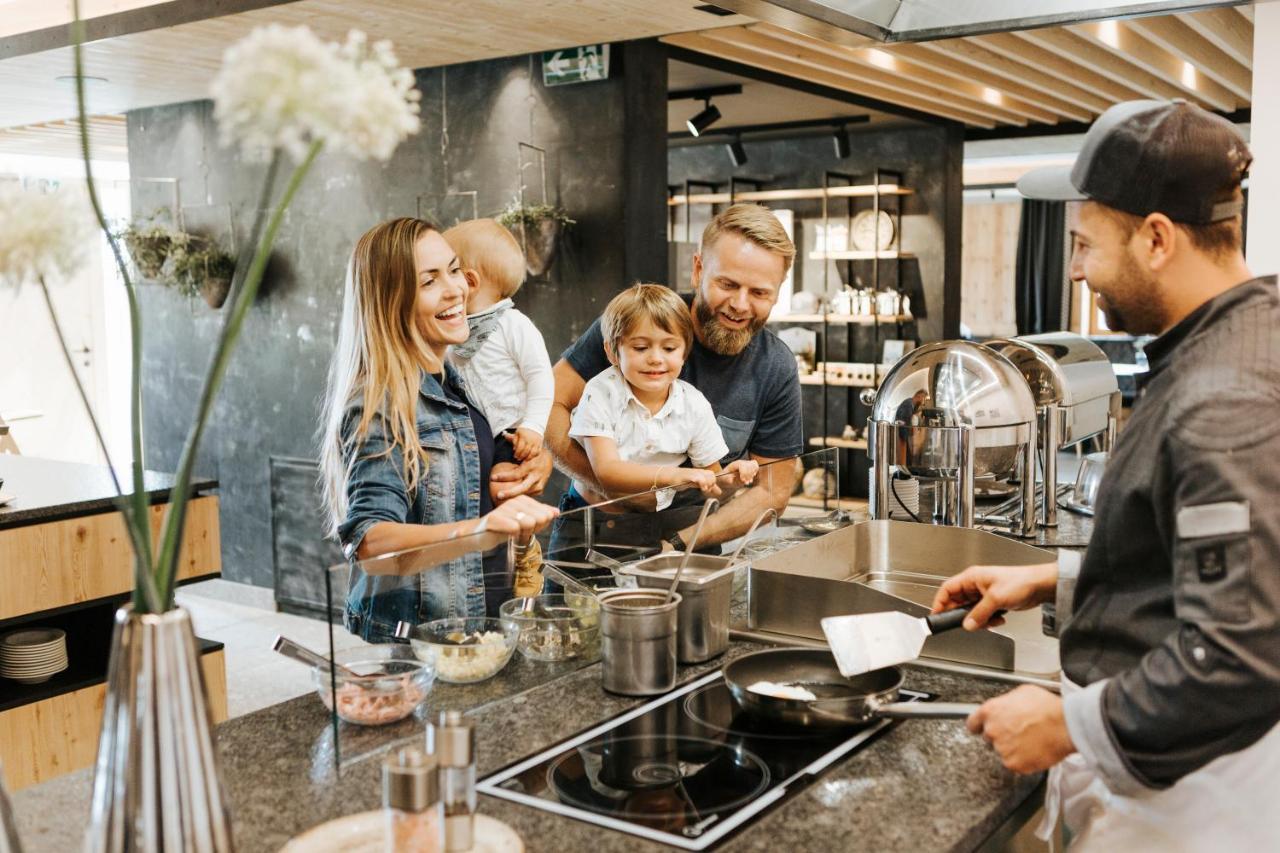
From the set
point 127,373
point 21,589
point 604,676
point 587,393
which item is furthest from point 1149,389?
point 127,373

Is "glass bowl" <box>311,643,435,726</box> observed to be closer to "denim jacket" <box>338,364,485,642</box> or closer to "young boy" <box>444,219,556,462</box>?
"denim jacket" <box>338,364,485,642</box>

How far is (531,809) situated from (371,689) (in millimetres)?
331

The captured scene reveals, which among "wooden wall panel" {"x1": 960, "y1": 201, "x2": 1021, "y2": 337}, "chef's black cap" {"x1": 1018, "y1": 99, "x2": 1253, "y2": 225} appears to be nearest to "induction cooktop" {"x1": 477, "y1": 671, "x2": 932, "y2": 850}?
"chef's black cap" {"x1": 1018, "y1": 99, "x2": 1253, "y2": 225}

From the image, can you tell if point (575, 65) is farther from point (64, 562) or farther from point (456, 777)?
point (456, 777)

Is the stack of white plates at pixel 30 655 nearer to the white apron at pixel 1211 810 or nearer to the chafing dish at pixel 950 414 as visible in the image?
the chafing dish at pixel 950 414

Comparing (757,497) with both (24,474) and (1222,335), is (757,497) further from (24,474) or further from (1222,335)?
(24,474)

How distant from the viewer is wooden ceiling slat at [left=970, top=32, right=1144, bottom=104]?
5.54 m

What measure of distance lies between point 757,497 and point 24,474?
309 centimetres

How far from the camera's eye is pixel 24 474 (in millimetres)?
4223

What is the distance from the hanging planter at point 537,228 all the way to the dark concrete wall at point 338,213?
0.07 m

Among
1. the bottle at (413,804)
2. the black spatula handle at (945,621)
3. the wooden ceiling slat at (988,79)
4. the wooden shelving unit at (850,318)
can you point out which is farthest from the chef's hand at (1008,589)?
the wooden shelving unit at (850,318)

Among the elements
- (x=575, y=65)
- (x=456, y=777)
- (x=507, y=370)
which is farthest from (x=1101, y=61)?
(x=456, y=777)

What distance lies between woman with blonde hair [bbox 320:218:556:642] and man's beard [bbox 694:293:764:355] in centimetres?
83

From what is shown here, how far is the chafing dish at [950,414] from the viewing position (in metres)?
2.59
